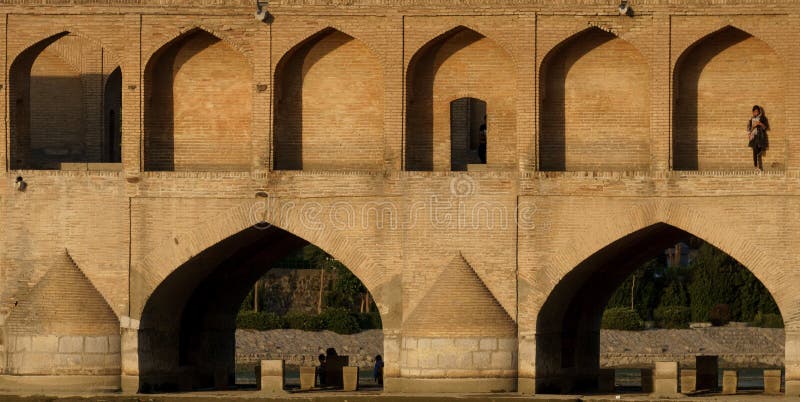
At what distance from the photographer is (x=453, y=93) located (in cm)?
3353

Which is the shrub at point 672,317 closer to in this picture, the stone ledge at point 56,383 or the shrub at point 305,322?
the shrub at point 305,322

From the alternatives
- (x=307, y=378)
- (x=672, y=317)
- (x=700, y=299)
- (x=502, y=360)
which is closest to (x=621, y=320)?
(x=672, y=317)

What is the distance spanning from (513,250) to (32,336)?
6.17 metres

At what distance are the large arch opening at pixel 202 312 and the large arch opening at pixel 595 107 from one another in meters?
3.94

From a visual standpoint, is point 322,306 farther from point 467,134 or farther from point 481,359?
point 481,359

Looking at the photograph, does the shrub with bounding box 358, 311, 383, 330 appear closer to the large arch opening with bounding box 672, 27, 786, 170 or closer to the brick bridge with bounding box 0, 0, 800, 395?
the brick bridge with bounding box 0, 0, 800, 395

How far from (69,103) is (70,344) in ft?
12.6

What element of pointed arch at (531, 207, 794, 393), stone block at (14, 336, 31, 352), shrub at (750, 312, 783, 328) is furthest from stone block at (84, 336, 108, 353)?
shrub at (750, 312, 783, 328)

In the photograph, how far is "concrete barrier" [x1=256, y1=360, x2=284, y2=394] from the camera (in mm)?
34125

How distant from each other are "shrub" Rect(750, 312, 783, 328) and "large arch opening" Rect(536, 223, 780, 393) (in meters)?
20.9

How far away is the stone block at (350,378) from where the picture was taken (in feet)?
113

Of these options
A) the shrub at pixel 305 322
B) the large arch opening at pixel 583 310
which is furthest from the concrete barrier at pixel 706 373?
the shrub at pixel 305 322

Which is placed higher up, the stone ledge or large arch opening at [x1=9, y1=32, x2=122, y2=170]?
large arch opening at [x1=9, y1=32, x2=122, y2=170]

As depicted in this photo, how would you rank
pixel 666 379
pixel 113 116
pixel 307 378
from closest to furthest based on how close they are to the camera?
pixel 666 379 → pixel 307 378 → pixel 113 116
